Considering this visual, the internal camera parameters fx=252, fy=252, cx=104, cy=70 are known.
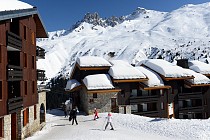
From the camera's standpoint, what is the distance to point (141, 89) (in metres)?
39.2

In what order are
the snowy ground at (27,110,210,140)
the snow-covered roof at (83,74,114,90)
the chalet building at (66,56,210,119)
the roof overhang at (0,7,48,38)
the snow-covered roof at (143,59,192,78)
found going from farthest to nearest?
the snow-covered roof at (143,59,192,78)
the chalet building at (66,56,210,119)
the snow-covered roof at (83,74,114,90)
the snowy ground at (27,110,210,140)
the roof overhang at (0,7,48,38)

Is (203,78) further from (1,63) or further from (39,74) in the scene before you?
(1,63)

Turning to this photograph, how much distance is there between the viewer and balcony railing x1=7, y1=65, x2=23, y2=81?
1747 cm

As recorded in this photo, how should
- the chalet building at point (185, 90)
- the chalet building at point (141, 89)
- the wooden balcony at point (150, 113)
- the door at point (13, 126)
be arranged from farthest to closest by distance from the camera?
the chalet building at point (185, 90) → the wooden balcony at point (150, 113) → the chalet building at point (141, 89) → the door at point (13, 126)

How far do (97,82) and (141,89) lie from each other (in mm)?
7731

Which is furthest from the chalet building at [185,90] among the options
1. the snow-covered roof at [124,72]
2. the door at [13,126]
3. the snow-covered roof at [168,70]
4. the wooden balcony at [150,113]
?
Answer: the door at [13,126]

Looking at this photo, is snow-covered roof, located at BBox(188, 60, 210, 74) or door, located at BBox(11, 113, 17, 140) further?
snow-covered roof, located at BBox(188, 60, 210, 74)

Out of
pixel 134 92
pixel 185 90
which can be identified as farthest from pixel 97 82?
pixel 185 90

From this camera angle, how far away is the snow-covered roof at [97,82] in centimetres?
3497

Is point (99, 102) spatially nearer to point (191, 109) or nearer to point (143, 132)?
point (143, 132)

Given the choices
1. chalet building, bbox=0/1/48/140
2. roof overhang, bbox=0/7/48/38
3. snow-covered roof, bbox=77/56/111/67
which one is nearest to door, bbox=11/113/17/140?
chalet building, bbox=0/1/48/140

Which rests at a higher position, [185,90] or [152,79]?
[152,79]

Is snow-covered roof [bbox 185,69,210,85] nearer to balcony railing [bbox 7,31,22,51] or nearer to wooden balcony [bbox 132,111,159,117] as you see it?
wooden balcony [bbox 132,111,159,117]

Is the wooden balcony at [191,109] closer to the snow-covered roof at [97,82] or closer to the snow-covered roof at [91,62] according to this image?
the snow-covered roof at [97,82]
